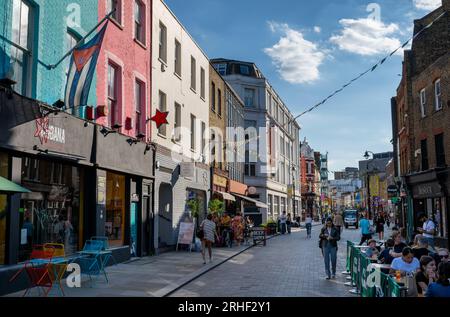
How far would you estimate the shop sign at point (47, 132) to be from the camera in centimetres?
1168

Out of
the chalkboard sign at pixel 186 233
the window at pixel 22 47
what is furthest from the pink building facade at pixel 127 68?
the chalkboard sign at pixel 186 233

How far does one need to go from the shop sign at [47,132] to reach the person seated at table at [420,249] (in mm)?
8869

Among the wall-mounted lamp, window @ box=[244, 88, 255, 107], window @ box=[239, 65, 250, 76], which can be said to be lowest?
the wall-mounted lamp

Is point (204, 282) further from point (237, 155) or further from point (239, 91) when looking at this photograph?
point (239, 91)

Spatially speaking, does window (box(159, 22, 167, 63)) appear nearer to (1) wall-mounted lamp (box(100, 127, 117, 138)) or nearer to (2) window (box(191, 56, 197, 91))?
(2) window (box(191, 56, 197, 91))

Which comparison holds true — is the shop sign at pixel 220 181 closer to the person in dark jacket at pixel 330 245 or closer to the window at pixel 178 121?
the window at pixel 178 121

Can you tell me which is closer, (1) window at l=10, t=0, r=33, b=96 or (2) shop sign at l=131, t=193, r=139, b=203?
(1) window at l=10, t=0, r=33, b=96

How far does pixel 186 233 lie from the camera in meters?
21.8

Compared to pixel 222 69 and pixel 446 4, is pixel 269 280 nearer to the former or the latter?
pixel 446 4

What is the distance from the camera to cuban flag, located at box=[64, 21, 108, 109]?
38.8 feet

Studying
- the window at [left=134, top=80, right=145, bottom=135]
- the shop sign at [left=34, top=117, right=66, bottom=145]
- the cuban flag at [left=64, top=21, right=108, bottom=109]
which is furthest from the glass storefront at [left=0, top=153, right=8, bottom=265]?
the window at [left=134, top=80, right=145, bottom=135]

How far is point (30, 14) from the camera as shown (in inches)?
473

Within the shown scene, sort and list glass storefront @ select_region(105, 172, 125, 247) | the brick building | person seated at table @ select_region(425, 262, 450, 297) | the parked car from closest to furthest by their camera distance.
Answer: person seated at table @ select_region(425, 262, 450, 297) → glass storefront @ select_region(105, 172, 125, 247) → the brick building → the parked car

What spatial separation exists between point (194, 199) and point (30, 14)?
1453 cm
